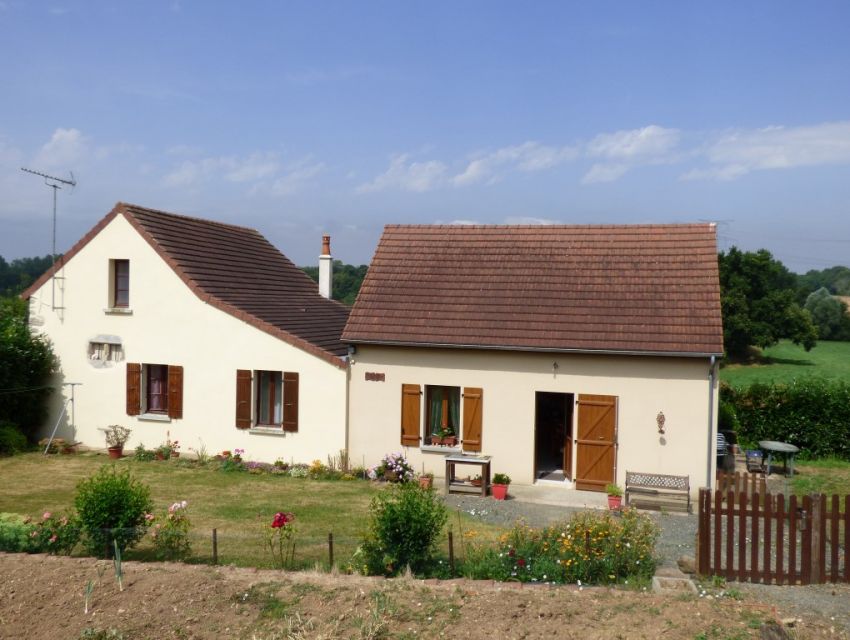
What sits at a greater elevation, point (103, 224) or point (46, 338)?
point (103, 224)

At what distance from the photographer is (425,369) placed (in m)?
16.9

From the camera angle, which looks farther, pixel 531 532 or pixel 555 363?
pixel 555 363

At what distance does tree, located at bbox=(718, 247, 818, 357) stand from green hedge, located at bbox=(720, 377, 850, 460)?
34625 mm

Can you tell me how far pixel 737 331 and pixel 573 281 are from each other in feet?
138

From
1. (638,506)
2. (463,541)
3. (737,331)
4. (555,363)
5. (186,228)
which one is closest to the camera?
(463,541)

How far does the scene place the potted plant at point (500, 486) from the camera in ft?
50.1

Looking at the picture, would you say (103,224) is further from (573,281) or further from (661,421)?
(661,421)

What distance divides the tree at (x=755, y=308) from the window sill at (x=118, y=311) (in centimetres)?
4562

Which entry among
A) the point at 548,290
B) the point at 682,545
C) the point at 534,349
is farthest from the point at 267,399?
the point at 682,545

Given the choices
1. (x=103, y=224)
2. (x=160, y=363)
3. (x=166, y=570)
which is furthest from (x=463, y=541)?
(x=103, y=224)

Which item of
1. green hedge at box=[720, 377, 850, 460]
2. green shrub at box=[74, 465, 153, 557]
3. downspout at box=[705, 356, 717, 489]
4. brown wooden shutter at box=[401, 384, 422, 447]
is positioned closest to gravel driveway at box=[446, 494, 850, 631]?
downspout at box=[705, 356, 717, 489]

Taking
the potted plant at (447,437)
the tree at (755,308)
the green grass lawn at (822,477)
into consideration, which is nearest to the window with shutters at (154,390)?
the potted plant at (447,437)

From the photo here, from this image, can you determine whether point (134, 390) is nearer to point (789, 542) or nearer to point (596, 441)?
point (596, 441)

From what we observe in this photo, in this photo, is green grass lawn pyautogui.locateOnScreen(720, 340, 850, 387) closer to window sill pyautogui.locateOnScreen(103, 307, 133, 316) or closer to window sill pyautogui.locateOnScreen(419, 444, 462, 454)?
window sill pyautogui.locateOnScreen(419, 444, 462, 454)
